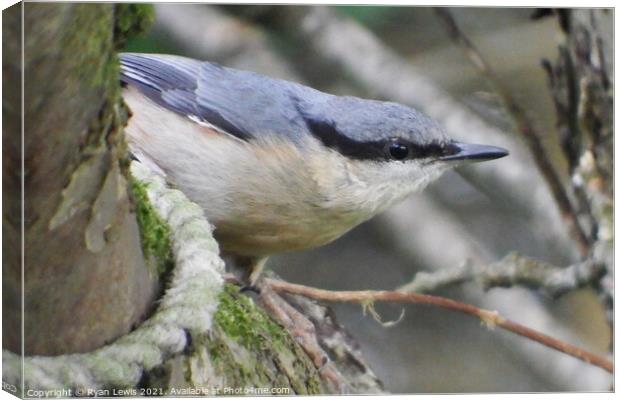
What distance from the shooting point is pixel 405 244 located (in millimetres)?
2314

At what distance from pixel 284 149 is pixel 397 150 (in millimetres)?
232

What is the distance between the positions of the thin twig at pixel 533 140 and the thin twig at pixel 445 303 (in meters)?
0.22

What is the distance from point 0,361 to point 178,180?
473 mm

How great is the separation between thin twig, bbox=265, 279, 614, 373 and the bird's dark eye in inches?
11.7

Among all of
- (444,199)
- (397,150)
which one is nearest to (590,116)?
(444,199)

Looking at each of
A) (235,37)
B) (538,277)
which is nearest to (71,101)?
(235,37)

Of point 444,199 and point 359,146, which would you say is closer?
point 359,146

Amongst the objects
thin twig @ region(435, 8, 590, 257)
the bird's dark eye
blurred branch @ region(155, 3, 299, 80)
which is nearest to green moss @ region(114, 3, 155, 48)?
blurred branch @ region(155, 3, 299, 80)

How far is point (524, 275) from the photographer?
7.72ft

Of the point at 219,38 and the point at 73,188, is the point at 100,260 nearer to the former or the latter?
the point at 73,188

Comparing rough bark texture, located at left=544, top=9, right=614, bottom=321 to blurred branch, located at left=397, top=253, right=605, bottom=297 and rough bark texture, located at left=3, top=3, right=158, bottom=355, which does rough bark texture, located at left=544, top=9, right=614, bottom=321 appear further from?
rough bark texture, located at left=3, top=3, right=158, bottom=355

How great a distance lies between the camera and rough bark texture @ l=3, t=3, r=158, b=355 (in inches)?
47.1

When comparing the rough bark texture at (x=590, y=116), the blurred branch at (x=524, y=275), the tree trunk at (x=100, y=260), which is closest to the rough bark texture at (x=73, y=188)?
the tree trunk at (x=100, y=260)

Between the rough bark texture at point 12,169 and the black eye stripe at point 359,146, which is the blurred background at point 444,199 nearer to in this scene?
the black eye stripe at point 359,146
